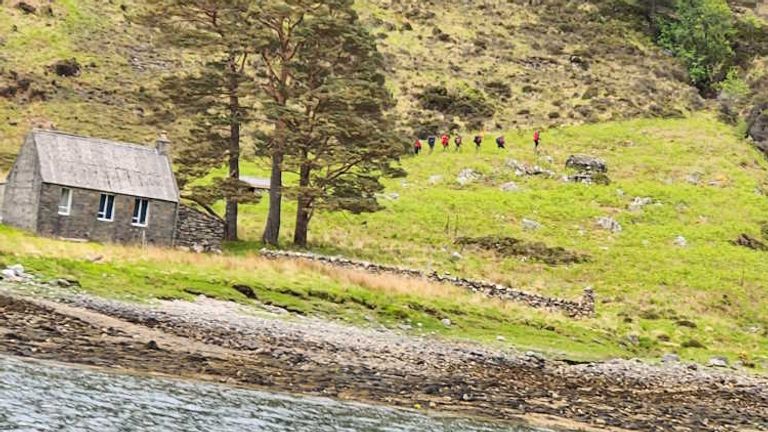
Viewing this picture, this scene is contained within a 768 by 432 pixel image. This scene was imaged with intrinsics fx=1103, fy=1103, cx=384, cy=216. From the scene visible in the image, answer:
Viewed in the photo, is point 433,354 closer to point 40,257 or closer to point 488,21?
point 40,257

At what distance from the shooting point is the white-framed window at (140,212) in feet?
168

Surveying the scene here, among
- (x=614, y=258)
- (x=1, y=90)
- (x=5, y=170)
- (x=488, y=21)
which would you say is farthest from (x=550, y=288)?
(x=488, y=21)

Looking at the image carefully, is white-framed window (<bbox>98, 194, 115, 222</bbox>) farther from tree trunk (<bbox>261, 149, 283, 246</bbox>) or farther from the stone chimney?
tree trunk (<bbox>261, 149, 283, 246</bbox>)

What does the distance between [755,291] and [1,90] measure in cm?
5503

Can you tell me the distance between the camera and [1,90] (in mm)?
81562

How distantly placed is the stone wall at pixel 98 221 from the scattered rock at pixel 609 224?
95.6 feet

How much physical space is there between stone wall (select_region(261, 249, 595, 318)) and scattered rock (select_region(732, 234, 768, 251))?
2239cm

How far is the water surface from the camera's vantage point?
63.8 ft

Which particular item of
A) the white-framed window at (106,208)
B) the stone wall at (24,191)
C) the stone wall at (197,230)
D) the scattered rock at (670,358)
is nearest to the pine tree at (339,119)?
the stone wall at (197,230)

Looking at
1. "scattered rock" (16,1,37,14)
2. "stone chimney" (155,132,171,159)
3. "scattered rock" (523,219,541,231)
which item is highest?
"scattered rock" (16,1,37,14)

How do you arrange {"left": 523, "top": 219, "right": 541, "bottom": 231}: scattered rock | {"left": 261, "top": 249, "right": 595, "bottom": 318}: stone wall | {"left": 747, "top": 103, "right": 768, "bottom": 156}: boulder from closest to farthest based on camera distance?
{"left": 261, "top": 249, "right": 595, "bottom": 318}: stone wall
{"left": 523, "top": 219, "right": 541, "bottom": 231}: scattered rock
{"left": 747, "top": 103, "right": 768, "bottom": 156}: boulder

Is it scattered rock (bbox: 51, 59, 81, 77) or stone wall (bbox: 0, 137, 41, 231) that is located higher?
scattered rock (bbox: 51, 59, 81, 77)

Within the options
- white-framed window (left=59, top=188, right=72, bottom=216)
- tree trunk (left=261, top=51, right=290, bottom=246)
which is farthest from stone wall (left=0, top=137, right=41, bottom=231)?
tree trunk (left=261, top=51, right=290, bottom=246)

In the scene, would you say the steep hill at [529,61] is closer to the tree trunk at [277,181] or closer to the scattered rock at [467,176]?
the scattered rock at [467,176]
